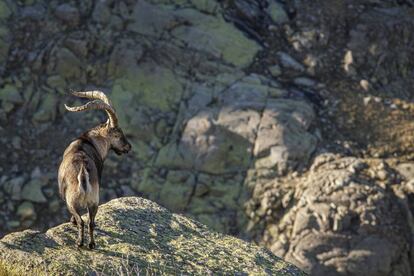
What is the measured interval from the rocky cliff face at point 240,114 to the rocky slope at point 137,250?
7.16 metres

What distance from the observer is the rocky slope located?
651 cm

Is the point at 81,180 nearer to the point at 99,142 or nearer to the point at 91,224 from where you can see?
the point at 91,224

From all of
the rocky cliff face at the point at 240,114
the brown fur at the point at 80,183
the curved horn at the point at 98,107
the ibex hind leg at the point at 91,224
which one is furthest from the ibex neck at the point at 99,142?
the rocky cliff face at the point at 240,114

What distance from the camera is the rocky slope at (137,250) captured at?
256 inches

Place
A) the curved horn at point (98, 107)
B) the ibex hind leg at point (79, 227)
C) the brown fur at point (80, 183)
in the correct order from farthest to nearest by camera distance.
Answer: the curved horn at point (98, 107) → the brown fur at point (80, 183) → the ibex hind leg at point (79, 227)

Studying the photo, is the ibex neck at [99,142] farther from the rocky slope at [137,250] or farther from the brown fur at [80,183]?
the rocky slope at [137,250]

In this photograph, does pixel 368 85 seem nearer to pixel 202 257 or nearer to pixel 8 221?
pixel 8 221

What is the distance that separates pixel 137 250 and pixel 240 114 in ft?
32.8

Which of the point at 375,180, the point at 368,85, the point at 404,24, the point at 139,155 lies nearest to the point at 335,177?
the point at 375,180

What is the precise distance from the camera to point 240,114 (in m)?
16.9

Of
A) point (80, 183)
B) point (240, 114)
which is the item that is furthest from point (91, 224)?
point (240, 114)

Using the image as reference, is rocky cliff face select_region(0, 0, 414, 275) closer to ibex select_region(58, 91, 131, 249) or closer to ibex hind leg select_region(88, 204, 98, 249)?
ibex select_region(58, 91, 131, 249)

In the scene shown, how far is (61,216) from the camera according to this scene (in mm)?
15906

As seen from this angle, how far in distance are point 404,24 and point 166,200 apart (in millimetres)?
8305
